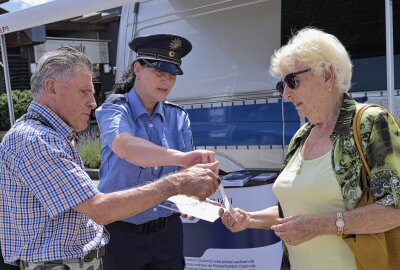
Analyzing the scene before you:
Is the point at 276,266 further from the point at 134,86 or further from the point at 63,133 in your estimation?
the point at 63,133

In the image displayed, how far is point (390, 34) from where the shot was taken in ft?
8.39

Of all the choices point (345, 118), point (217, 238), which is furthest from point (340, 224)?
point (217, 238)

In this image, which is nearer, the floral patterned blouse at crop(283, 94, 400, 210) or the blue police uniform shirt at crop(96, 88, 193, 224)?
the floral patterned blouse at crop(283, 94, 400, 210)

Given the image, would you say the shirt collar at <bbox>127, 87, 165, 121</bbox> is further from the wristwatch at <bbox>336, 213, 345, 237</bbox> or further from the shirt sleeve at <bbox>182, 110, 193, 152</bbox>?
the wristwatch at <bbox>336, 213, 345, 237</bbox>

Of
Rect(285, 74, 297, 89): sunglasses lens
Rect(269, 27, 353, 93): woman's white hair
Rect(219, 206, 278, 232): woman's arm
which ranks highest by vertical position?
Rect(269, 27, 353, 93): woman's white hair

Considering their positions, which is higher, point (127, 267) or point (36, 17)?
point (36, 17)

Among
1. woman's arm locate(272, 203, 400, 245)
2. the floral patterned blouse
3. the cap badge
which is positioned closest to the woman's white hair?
the floral patterned blouse

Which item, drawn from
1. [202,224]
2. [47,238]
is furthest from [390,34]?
[47,238]

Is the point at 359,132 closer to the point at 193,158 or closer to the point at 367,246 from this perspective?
the point at 367,246

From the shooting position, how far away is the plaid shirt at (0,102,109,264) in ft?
4.86

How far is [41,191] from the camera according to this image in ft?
4.87

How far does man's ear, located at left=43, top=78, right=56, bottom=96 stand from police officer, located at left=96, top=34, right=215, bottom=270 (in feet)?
1.47

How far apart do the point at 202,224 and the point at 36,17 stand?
2.29 m

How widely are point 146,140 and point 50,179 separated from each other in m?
0.65
